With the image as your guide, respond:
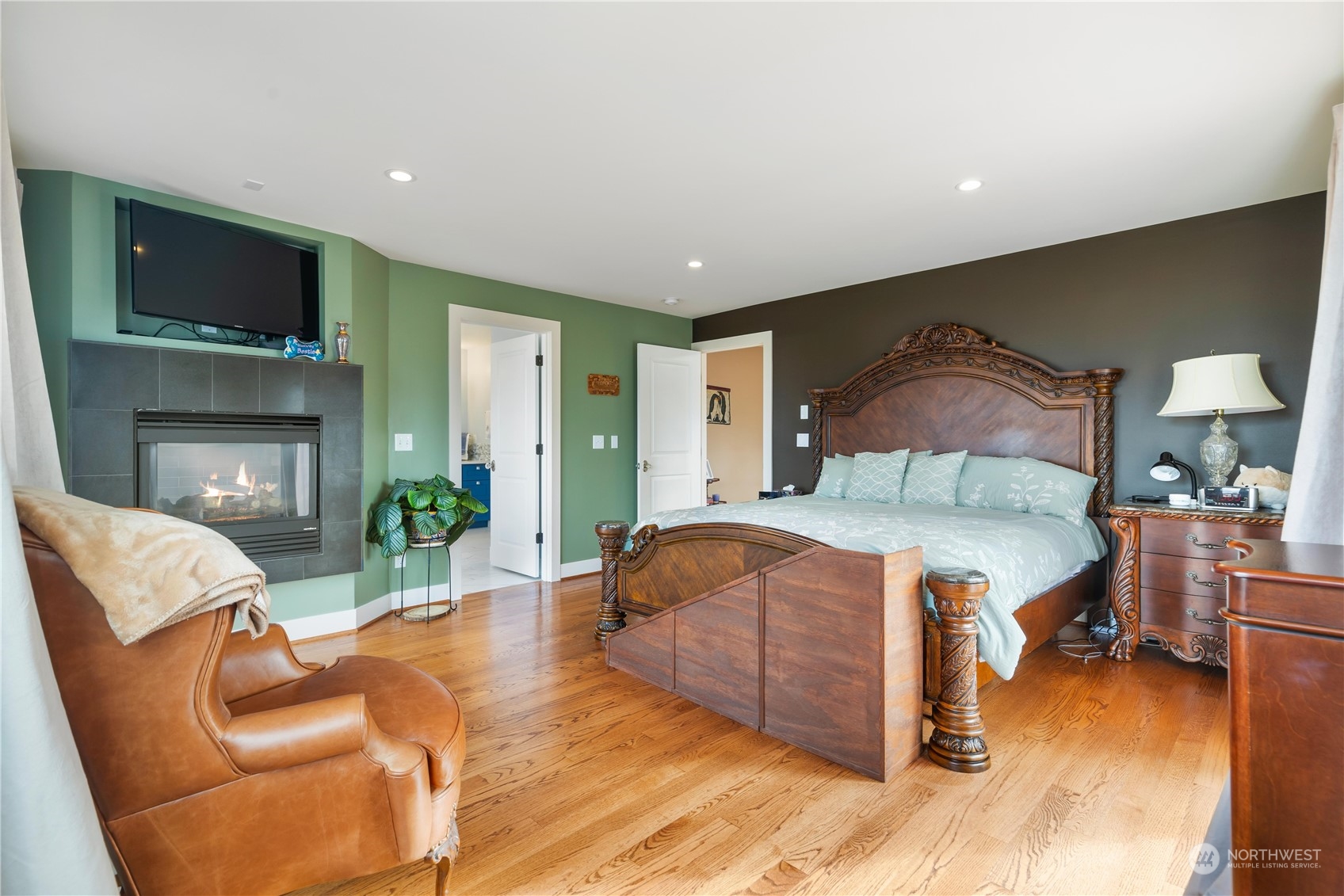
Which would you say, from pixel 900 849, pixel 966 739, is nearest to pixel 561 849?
pixel 900 849

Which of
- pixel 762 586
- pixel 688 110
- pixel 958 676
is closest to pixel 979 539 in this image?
pixel 958 676

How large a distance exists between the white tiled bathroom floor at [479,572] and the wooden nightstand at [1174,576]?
13.3ft

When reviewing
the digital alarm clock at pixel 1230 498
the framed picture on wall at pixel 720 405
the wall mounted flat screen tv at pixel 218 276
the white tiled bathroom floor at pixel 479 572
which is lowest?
the white tiled bathroom floor at pixel 479 572

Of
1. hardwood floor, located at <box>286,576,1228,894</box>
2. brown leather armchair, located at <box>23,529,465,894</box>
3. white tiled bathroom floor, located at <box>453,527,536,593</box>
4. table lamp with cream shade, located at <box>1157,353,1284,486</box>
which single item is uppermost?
table lamp with cream shade, located at <box>1157,353,1284,486</box>

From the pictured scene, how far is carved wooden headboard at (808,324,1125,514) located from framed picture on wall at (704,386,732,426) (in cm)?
308

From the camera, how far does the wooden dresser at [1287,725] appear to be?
1.02 metres

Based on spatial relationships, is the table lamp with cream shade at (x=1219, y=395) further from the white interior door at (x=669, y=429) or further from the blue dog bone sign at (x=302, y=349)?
the blue dog bone sign at (x=302, y=349)

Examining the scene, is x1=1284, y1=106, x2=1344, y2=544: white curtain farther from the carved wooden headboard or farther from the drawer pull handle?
the carved wooden headboard

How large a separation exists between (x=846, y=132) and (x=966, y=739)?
2320mm

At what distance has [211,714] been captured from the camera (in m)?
1.18

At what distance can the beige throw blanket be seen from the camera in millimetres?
1078

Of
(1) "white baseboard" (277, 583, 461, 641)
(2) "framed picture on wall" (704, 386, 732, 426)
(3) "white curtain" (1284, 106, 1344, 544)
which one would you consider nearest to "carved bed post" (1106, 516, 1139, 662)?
(3) "white curtain" (1284, 106, 1344, 544)

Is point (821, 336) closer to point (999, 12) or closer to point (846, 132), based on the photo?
point (846, 132)

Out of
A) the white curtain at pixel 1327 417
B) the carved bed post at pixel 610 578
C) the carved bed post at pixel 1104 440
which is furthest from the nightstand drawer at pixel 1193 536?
the carved bed post at pixel 610 578
